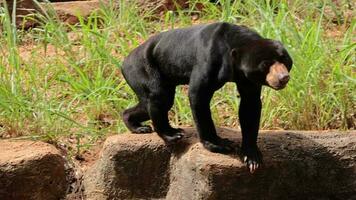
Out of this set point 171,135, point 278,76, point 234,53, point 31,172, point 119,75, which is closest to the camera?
point 278,76

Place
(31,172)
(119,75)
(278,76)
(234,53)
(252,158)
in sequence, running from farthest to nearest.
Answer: (119,75) → (31,172) → (252,158) → (234,53) → (278,76)

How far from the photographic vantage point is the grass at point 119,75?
4.82 metres

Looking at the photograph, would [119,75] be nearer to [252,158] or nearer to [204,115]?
[204,115]

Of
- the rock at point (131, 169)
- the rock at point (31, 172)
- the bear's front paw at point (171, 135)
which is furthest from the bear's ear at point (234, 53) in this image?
the rock at point (31, 172)

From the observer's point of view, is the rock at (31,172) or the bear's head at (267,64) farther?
the rock at (31,172)

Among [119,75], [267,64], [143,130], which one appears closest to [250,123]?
[267,64]

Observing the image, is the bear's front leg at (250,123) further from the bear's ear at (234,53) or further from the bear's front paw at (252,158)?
the bear's ear at (234,53)

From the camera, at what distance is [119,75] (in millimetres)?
5562

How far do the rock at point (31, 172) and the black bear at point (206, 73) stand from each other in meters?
0.50

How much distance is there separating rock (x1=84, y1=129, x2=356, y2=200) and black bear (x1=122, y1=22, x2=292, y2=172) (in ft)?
0.35

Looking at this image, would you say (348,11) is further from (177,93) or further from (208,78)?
(208,78)

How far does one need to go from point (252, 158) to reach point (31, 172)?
1304 mm

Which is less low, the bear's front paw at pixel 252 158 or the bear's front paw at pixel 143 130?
the bear's front paw at pixel 252 158

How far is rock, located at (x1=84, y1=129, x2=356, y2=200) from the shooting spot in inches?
157
